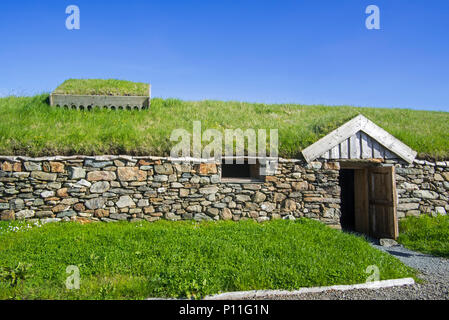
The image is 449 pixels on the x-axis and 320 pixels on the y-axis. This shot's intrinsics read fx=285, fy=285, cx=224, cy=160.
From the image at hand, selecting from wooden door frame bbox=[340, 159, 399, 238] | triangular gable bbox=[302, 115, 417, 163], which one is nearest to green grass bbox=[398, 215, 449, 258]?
wooden door frame bbox=[340, 159, 399, 238]

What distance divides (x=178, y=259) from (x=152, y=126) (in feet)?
18.8

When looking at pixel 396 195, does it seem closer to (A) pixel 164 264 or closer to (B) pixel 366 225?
A: (B) pixel 366 225

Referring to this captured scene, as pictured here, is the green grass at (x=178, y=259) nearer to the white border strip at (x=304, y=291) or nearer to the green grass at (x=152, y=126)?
the white border strip at (x=304, y=291)

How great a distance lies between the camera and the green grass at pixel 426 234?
7.51 metres

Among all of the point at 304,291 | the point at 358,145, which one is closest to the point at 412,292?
the point at 304,291

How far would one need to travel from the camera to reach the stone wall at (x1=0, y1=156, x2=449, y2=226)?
7684mm

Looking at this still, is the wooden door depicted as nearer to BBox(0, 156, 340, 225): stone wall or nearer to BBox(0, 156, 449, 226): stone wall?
BBox(0, 156, 449, 226): stone wall

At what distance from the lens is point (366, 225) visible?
962 cm

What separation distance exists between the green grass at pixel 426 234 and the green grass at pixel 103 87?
36.7 ft

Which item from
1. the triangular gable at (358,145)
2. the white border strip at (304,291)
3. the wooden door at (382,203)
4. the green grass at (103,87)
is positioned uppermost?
the green grass at (103,87)

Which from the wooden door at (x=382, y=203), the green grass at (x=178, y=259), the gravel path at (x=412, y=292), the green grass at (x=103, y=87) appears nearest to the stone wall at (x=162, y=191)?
the green grass at (x=178, y=259)
